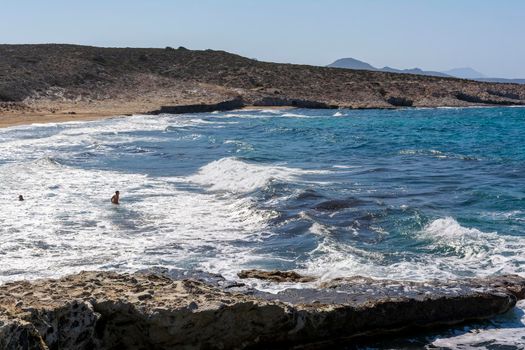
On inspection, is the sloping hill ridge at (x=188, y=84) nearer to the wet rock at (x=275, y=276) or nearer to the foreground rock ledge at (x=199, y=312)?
the wet rock at (x=275, y=276)

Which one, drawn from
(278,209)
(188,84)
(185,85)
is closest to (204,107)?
(185,85)

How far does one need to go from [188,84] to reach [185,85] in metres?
0.83

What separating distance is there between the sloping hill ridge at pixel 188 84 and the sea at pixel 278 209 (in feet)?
70.6

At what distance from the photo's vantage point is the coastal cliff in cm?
5350

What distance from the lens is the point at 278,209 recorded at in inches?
635

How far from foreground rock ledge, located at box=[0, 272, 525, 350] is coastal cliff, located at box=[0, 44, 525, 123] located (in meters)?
41.6

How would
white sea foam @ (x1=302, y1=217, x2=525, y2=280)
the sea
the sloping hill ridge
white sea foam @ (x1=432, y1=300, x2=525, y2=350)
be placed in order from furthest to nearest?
the sloping hill ridge, the sea, white sea foam @ (x1=302, y1=217, x2=525, y2=280), white sea foam @ (x1=432, y1=300, x2=525, y2=350)

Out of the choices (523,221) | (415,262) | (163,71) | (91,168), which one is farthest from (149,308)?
(163,71)

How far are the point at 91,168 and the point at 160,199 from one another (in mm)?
7342

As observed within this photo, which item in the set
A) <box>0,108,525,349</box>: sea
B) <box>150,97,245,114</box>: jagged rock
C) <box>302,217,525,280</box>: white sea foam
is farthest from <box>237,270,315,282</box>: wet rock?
<box>150,97,245,114</box>: jagged rock

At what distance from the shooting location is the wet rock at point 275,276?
9.70 m

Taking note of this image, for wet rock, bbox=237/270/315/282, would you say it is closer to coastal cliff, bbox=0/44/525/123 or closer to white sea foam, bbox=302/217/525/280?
white sea foam, bbox=302/217/525/280

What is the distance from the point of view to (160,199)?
1788 cm

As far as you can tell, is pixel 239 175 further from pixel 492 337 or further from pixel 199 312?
pixel 199 312
